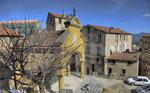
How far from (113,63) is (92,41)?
6.59 m

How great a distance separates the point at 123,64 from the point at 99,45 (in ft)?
20.2

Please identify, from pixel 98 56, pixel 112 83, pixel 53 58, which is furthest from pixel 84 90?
pixel 98 56

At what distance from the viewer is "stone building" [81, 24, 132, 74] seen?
21766 mm

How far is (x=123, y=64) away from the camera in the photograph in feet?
68.1

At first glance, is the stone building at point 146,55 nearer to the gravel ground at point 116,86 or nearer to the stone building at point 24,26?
the gravel ground at point 116,86

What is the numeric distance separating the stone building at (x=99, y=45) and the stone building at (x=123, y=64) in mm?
1279

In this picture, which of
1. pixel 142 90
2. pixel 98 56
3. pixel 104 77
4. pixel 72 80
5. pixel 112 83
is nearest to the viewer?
pixel 142 90

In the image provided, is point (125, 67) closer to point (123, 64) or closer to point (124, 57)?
point (123, 64)

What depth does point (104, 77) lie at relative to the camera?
19188mm

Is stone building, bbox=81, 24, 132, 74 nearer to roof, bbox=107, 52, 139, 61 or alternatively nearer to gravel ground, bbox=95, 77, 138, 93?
roof, bbox=107, 52, 139, 61

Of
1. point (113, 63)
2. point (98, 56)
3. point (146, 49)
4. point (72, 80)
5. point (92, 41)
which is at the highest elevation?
point (92, 41)

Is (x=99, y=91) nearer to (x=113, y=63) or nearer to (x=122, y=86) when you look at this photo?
(x=122, y=86)

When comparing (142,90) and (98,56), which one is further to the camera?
(98,56)

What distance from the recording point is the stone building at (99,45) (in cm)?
2177
